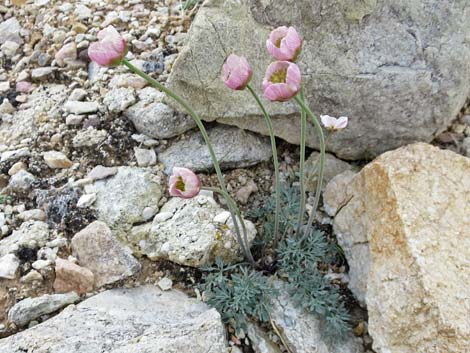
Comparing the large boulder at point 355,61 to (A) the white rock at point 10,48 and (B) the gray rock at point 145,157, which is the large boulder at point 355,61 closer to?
(B) the gray rock at point 145,157

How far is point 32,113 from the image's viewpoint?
3.09 meters

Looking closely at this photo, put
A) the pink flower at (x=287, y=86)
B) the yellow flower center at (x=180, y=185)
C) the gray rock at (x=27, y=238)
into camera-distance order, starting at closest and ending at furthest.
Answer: the pink flower at (x=287, y=86), the yellow flower center at (x=180, y=185), the gray rock at (x=27, y=238)

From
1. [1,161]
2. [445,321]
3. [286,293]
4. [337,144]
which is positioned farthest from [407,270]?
[1,161]

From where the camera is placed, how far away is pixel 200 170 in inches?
112

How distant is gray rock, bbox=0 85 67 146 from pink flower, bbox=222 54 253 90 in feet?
4.41

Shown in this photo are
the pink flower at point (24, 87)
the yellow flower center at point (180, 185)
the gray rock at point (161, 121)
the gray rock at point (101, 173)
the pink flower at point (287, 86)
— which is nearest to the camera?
the pink flower at point (287, 86)

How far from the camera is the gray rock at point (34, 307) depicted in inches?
90.9

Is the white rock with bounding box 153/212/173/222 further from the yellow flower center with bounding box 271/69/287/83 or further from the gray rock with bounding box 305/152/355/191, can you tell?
the yellow flower center with bounding box 271/69/287/83

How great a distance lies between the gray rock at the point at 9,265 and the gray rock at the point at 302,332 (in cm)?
104

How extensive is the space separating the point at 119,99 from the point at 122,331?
1.27 meters

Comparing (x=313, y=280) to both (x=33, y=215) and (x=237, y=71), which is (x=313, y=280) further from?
(x=33, y=215)

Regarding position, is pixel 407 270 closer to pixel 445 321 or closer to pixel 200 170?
pixel 445 321

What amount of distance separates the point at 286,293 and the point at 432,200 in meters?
0.68

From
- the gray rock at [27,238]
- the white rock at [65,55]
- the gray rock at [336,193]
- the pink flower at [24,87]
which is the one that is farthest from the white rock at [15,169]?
the gray rock at [336,193]
